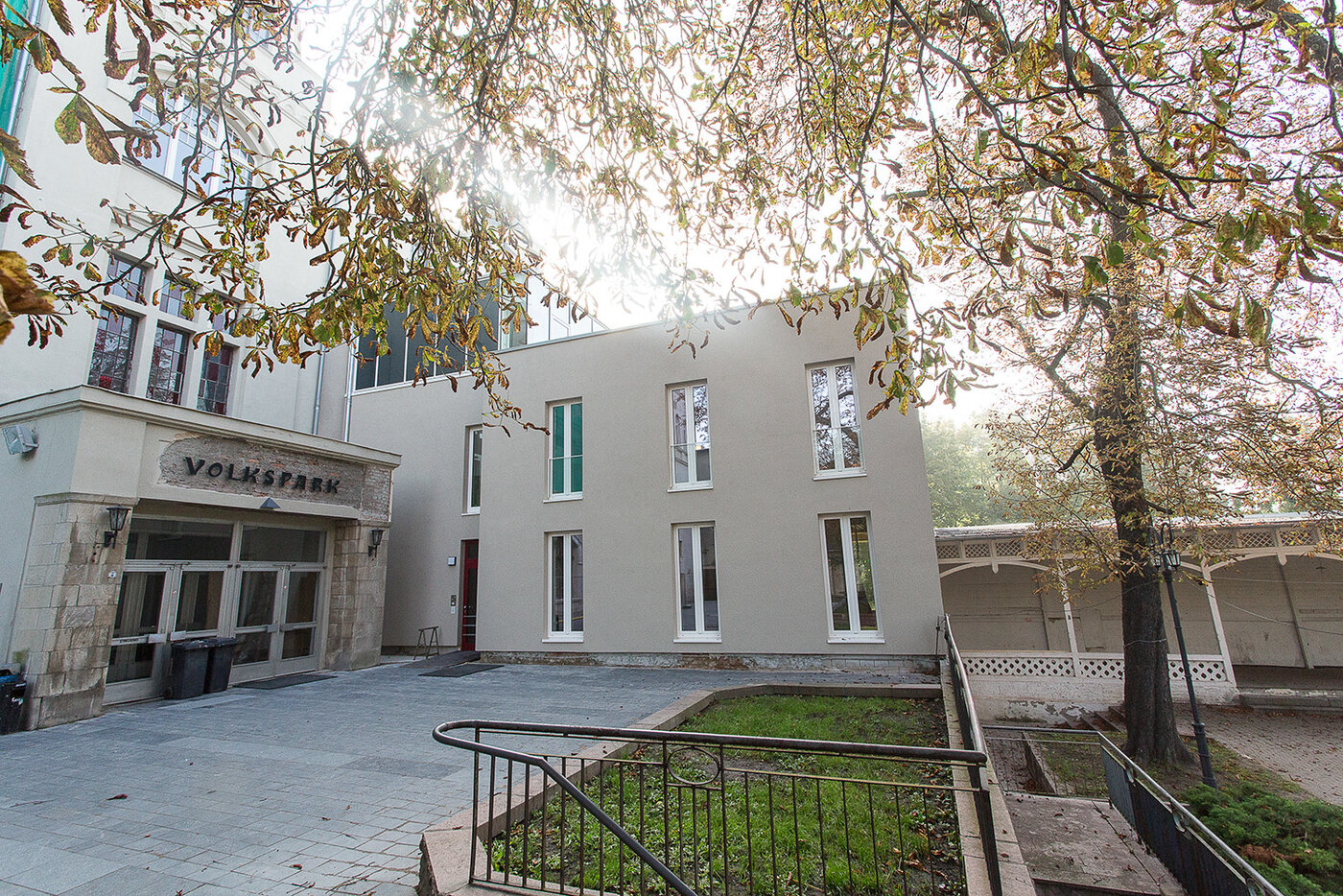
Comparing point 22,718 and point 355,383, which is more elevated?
point 355,383

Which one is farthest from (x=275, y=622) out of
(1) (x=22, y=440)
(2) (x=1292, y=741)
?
(2) (x=1292, y=741)

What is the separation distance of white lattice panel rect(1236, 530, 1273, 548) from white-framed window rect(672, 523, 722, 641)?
1122 cm

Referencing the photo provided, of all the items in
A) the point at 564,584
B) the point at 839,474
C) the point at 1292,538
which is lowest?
the point at 564,584

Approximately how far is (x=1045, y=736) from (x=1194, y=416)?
6218 millimetres

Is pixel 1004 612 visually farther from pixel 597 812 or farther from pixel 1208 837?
pixel 597 812

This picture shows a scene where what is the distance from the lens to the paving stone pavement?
158 inches

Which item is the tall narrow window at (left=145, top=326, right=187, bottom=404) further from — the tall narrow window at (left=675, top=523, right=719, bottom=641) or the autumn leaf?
the autumn leaf

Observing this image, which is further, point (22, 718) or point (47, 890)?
point (22, 718)

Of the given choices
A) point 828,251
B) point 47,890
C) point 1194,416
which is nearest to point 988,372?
point 828,251

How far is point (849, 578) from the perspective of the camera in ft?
38.1

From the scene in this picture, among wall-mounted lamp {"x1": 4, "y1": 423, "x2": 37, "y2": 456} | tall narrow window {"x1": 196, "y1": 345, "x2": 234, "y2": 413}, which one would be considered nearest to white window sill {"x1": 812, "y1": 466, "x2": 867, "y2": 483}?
wall-mounted lamp {"x1": 4, "y1": 423, "x2": 37, "y2": 456}

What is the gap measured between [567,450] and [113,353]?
877 cm

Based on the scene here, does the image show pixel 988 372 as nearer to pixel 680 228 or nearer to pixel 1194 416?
pixel 680 228

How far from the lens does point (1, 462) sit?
937 cm
